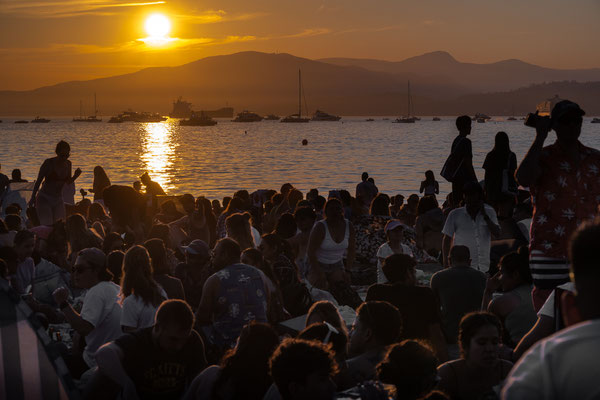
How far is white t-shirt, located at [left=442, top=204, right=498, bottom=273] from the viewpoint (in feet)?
26.1

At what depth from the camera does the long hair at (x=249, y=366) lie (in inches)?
155

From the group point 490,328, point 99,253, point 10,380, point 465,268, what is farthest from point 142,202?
point 10,380

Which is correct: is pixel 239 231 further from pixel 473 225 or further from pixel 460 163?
pixel 460 163

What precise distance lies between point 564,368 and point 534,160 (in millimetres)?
3100

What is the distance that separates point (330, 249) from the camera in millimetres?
8398

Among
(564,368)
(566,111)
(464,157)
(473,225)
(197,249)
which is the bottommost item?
(197,249)

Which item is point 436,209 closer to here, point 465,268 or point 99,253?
point 465,268

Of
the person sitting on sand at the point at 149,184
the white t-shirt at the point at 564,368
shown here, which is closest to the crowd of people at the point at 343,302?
the white t-shirt at the point at 564,368

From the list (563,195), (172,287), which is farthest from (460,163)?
(563,195)

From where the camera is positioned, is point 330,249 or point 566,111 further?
point 330,249

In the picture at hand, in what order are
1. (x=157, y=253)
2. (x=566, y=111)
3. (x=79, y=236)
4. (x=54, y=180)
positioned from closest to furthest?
(x=566, y=111)
(x=157, y=253)
(x=79, y=236)
(x=54, y=180)

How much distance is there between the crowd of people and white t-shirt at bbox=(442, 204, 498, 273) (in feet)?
0.05

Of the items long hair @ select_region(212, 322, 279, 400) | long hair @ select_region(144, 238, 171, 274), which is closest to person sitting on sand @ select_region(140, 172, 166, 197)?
long hair @ select_region(144, 238, 171, 274)

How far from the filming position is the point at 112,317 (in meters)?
5.61
